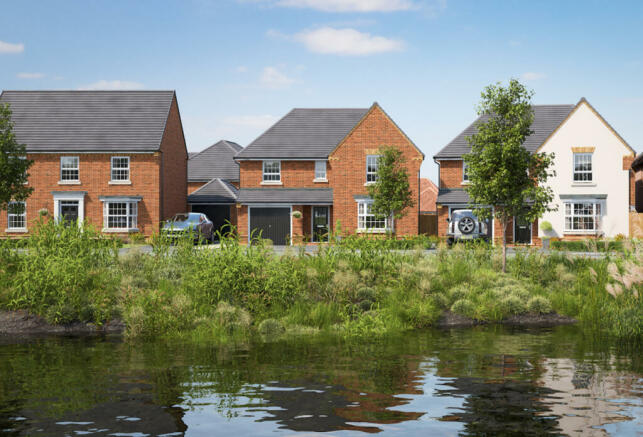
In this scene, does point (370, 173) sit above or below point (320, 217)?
above

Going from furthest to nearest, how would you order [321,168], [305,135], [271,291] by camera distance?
[305,135] < [321,168] < [271,291]

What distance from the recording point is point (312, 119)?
44406 millimetres

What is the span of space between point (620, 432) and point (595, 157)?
3658 centimetres

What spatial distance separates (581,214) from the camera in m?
39.8

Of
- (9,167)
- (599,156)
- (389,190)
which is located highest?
(599,156)

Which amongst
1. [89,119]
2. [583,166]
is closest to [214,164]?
[89,119]

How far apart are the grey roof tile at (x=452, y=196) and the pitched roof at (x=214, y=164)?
1782 cm

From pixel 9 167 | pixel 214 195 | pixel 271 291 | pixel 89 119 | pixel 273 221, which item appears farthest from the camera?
pixel 214 195

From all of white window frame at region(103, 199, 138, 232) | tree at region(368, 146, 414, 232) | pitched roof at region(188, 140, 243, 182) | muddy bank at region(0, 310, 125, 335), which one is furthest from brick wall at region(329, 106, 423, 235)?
muddy bank at region(0, 310, 125, 335)

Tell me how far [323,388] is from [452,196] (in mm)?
33596

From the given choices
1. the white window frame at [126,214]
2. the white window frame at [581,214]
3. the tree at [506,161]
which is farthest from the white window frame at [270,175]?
the tree at [506,161]

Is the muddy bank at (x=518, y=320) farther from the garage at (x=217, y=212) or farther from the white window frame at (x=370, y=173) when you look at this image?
the garage at (x=217, y=212)

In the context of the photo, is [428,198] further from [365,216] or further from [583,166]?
[365,216]

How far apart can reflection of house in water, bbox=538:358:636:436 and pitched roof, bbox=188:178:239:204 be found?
1463 inches
